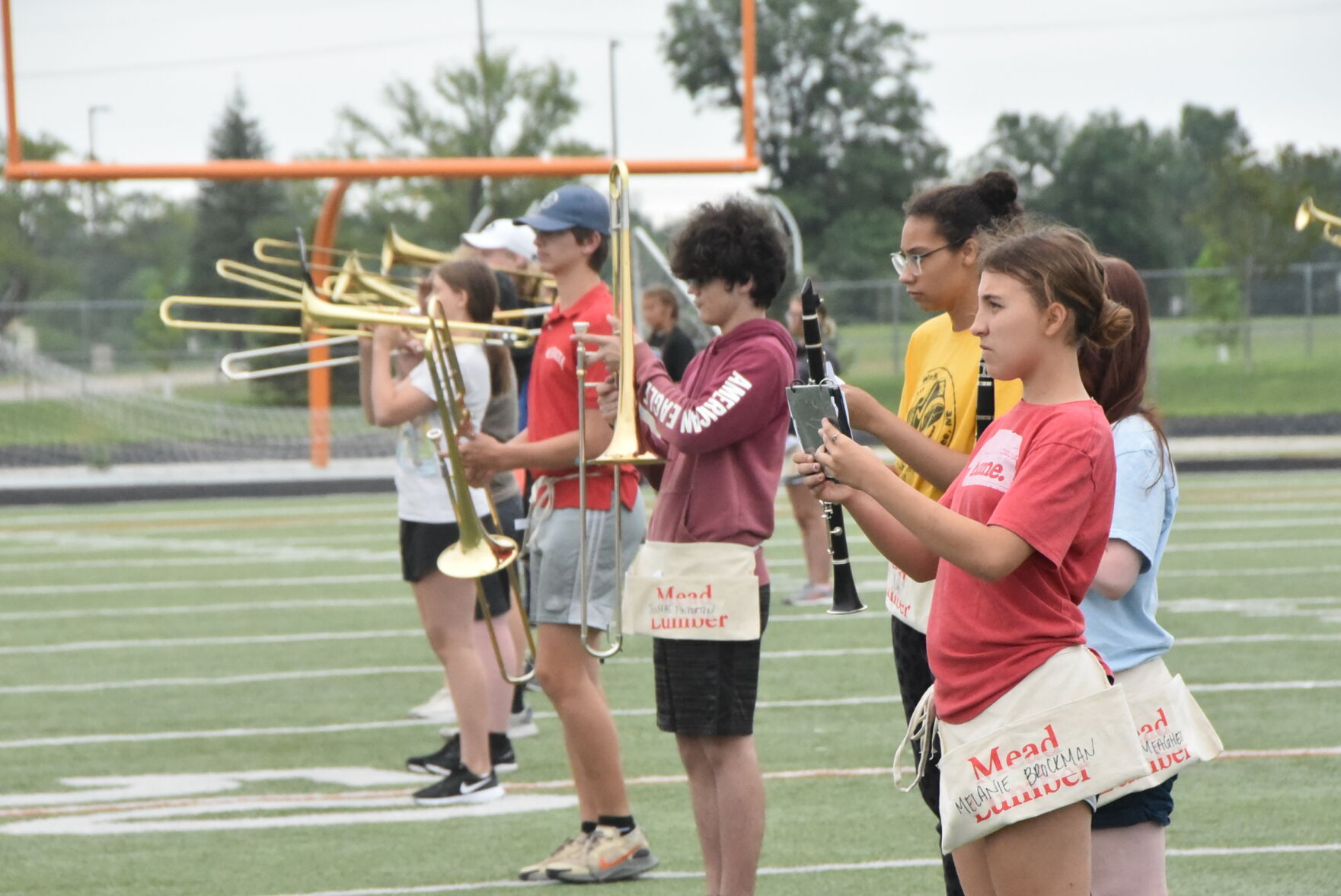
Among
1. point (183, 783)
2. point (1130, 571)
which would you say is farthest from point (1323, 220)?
point (183, 783)

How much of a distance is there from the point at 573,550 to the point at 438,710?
9.41 ft

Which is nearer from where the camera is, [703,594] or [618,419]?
[703,594]

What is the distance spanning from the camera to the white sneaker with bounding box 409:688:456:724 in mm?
7582

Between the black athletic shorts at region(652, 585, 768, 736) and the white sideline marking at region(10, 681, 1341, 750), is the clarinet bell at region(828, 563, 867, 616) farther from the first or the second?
the white sideline marking at region(10, 681, 1341, 750)

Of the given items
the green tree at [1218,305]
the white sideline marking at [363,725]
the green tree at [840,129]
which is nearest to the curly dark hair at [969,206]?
the white sideline marking at [363,725]

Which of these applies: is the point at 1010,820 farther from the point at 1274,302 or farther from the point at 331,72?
the point at 1274,302

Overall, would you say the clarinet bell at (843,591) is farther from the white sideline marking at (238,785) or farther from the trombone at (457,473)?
the white sideline marking at (238,785)

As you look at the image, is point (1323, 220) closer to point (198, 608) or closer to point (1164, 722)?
point (1164, 722)

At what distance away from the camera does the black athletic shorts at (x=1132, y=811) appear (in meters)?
3.10

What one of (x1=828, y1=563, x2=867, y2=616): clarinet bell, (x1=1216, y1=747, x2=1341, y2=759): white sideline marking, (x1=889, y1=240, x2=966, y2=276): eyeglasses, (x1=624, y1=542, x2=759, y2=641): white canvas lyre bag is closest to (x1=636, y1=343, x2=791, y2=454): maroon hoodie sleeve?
(x1=624, y1=542, x2=759, y2=641): white canvas lyre bag

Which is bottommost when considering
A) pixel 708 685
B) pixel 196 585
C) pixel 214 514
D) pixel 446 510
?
pixel 214 514

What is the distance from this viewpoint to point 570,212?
5.00 meters

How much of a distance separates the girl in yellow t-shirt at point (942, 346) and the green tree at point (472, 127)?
9.23m

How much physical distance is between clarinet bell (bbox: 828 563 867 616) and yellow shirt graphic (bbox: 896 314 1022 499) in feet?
1.18
